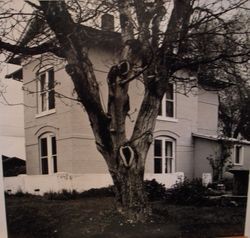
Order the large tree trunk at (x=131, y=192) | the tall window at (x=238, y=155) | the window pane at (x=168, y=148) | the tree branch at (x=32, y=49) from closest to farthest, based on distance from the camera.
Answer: the tree branch at (x=32, y=49)
the large tree trunk at (x=131, y=192)
the window pane at (x=168, y=148)
the tall window at (x=238, y=155)

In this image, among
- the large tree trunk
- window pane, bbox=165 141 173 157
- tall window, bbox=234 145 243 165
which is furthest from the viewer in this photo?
tall window, bbox=234 145 243 165

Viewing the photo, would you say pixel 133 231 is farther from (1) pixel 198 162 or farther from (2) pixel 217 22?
(2) pixel 217 22

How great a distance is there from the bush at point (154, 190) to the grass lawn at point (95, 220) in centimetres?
3

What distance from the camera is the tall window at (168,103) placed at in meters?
1.35

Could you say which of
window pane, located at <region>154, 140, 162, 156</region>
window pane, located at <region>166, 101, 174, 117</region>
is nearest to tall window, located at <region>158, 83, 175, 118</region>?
window pane, located at <region>166, 101, 174, 117</region>

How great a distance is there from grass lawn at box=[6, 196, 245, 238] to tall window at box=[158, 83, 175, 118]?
0.33 metres

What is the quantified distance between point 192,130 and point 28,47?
683mm

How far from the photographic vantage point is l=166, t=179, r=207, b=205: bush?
136 cm

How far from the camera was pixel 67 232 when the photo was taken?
3.91 feet

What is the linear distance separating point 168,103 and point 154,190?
0.33m

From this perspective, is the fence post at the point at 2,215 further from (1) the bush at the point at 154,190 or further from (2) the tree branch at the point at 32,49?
(1) the bush at the point at 154,190

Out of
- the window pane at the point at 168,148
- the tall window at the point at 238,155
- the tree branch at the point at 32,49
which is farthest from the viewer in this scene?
the tall window at the point at 238,155

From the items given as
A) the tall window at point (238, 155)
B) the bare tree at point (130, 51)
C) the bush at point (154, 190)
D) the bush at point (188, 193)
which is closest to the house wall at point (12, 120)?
the bare tree at point (130, 51)

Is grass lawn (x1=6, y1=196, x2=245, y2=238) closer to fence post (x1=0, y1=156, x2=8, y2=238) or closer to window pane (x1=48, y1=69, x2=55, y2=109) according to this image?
fence post (x1=0, y1=156, x2=8, y2=238)
